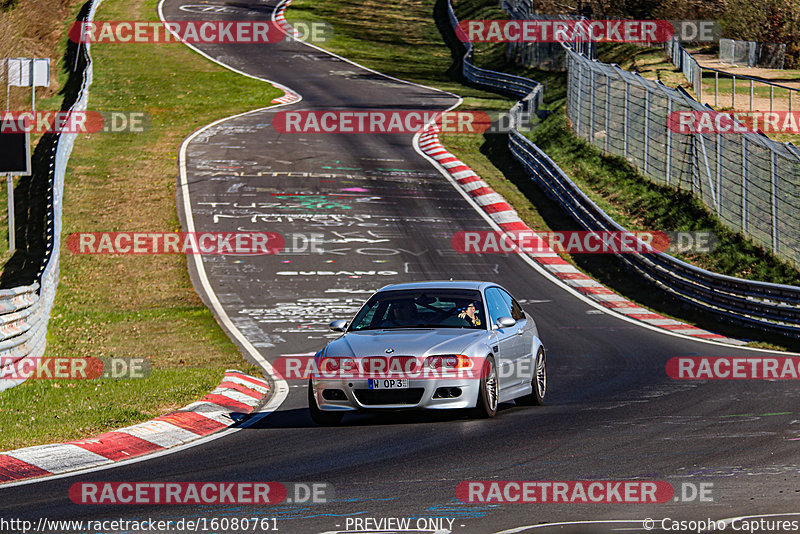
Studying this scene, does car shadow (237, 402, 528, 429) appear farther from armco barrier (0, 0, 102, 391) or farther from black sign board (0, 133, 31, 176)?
black sign board (0, 133, 31, 176)

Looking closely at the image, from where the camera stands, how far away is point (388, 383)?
11.1m

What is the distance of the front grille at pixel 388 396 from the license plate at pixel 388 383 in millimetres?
36

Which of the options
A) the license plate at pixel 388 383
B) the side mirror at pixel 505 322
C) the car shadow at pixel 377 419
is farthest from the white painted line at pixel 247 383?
the side mirror at pixel 505 322

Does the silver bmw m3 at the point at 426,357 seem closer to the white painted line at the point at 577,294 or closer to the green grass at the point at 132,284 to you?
the green grass at the point at 132,284

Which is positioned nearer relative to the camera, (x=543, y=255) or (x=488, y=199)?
(x=543, y=255)

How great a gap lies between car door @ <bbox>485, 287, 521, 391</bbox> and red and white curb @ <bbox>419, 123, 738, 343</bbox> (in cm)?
779

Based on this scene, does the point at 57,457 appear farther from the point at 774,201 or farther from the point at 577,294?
the point at 774,201

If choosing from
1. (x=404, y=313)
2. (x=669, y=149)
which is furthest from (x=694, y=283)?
(x=404, y=313)

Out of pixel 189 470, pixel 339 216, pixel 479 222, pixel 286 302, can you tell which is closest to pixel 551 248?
pixel 479 222

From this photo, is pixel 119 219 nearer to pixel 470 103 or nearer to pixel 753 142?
pixel 753 142

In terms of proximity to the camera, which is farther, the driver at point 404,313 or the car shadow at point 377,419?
the driver at point 404,313

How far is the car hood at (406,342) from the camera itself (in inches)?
440

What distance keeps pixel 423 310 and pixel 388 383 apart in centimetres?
148

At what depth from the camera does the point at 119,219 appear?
27.6 m
